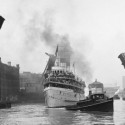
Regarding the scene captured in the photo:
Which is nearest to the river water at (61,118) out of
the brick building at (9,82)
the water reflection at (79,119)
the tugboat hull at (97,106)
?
the water reflection at (79,119)

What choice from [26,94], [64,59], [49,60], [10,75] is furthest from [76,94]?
[26,94]

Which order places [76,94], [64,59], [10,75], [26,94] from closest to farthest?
1. [76,94]
2. [64,59]
3. [10,75]
4. [26,94]

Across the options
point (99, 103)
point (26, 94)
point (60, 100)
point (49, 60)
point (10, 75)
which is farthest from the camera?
point (26, 94)

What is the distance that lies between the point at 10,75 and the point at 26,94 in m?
20.2

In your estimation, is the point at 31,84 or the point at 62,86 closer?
the point at 62,86

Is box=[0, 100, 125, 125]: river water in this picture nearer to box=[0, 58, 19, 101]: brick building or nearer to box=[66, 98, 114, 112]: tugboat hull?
box=[66, 98, 114, 112]: tugboat hull

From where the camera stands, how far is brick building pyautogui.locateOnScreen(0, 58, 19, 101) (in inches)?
6270

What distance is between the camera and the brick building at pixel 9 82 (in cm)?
15925

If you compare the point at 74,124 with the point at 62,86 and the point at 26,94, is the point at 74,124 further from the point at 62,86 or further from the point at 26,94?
the point at 26,94

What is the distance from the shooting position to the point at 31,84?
7859 inches

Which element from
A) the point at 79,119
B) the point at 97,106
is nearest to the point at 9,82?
the point at 97,106

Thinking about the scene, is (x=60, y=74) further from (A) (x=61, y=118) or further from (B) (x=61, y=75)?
(A) (x=61, y=118)

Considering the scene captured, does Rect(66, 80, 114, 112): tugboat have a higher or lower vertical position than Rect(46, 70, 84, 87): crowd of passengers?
lower

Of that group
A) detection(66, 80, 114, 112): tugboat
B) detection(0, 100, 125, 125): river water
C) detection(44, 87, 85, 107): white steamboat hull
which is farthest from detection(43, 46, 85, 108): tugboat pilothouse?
detection(0, 100, 125, 125): river water
